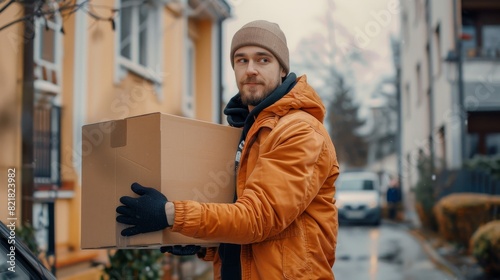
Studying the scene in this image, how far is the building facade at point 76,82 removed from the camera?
16.0 ft

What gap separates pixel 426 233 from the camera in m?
13.5

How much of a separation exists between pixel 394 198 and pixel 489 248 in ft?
47.6

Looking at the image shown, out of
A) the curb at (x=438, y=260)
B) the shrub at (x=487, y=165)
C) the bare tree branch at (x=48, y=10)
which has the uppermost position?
the bare tree branch at (x=48, y=10)

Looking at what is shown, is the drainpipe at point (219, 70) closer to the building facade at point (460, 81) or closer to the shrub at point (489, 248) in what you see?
the building facade at point (460, 81)

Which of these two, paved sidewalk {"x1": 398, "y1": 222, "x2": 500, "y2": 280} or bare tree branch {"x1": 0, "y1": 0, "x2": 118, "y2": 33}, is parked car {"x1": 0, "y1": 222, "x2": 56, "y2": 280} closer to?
bare tree branch {"x1": 0, "y1": 0, "x2": 118, "y2": 33}

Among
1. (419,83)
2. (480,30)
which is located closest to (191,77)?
(480,30)

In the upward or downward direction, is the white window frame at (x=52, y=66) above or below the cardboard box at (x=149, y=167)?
above

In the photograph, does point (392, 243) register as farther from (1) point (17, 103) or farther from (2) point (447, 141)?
(1) point (17, 103)

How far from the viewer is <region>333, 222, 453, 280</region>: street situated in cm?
908

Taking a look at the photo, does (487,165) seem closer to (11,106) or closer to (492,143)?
(492,143)

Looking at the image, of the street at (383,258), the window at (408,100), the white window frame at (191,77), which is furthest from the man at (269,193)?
the window at (408,100)

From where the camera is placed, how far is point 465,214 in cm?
922

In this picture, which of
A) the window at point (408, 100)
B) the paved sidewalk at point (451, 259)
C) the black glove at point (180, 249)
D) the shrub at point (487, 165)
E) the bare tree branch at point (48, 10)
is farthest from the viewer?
the window at point (408, 100)

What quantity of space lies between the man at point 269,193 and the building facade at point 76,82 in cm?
155
